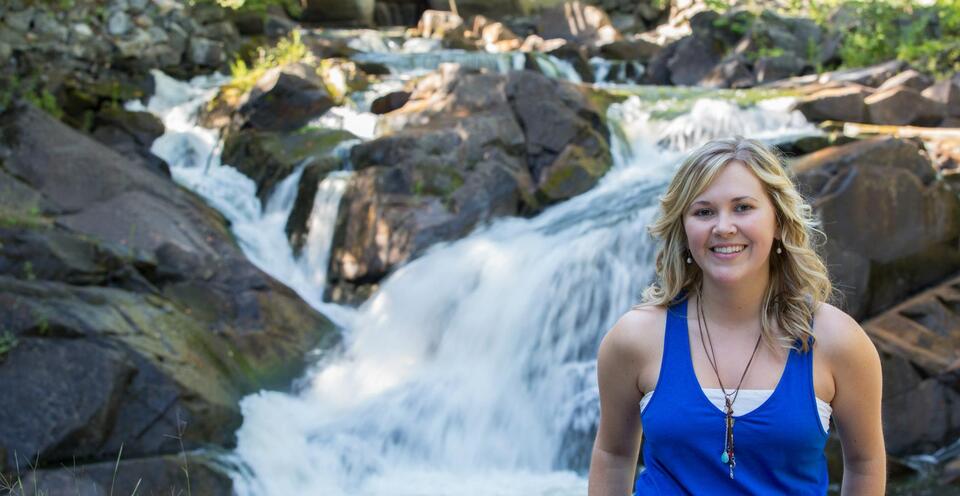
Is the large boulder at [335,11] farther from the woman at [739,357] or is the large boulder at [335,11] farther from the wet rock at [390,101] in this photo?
the woman at [739,357]

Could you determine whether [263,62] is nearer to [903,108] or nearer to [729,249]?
[903,108]

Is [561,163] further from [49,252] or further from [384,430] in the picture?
[49,252]

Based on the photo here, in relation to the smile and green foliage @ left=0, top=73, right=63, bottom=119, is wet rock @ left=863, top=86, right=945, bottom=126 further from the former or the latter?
the smile

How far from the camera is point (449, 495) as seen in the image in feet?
22.3

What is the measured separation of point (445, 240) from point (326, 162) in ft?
6.47

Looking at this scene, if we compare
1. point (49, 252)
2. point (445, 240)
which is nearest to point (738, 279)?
point (49, 252)

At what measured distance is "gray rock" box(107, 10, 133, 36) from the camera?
1449 cm

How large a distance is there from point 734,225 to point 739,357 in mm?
302

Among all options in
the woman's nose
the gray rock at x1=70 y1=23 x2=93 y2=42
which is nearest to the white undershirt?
the woman's nose

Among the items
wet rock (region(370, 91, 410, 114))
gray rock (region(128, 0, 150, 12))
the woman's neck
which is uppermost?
the woman's neck

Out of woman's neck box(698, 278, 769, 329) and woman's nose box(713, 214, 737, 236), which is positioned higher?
woman's nose box(713, 214, 737, 236)

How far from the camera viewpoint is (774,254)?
249cm

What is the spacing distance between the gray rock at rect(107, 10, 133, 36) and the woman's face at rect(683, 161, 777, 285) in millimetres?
13645

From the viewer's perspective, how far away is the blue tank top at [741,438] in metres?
2.24
